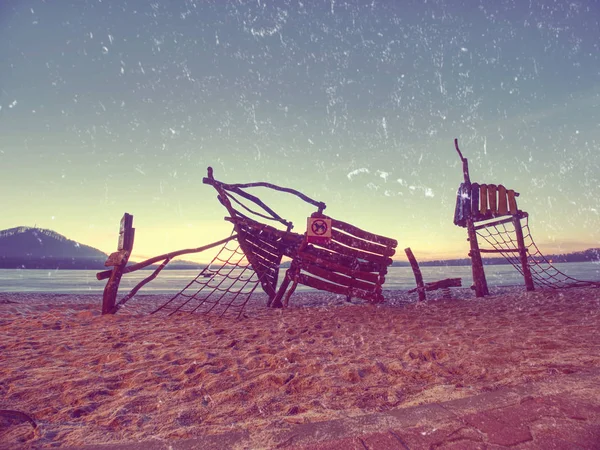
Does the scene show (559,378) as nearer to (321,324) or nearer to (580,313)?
(321,324)

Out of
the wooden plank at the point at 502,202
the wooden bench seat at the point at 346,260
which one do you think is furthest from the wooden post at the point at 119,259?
the wooden plank at the point at 502,202

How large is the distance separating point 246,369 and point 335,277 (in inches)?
A: 210

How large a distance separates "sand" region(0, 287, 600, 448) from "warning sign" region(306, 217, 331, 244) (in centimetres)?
242

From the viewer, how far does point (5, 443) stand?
219 cm

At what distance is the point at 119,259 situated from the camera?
26.8 ft

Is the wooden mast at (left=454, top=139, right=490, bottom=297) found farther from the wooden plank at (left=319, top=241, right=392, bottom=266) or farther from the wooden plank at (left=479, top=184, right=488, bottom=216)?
the wooden plank at (left=319, top=241, right=392, bottom=266)

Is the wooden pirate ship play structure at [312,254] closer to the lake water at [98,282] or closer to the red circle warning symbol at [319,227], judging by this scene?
the red circle warning symbol at [319,227]

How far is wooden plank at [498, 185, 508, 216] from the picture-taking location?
11950 mm

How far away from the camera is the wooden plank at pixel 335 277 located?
8.84m

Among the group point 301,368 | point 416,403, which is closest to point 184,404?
point 301,368

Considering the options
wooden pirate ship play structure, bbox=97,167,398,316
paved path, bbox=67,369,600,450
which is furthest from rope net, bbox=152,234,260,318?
paved path, bbox=67,369,600,450

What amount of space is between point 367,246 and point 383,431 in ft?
22.9

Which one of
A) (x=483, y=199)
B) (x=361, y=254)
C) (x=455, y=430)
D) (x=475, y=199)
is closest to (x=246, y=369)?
(x=455, y=430)

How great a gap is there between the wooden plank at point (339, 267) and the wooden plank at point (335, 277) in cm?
12
